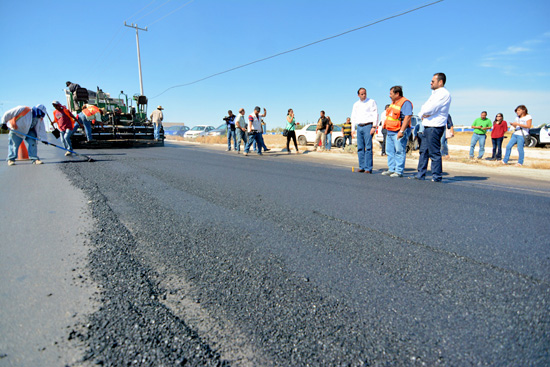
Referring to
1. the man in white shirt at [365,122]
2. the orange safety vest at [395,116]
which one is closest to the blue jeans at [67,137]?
the man in white shirt at [365,122]

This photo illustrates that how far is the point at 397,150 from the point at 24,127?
908 centimetres

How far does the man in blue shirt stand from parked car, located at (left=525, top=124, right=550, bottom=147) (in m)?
15.0


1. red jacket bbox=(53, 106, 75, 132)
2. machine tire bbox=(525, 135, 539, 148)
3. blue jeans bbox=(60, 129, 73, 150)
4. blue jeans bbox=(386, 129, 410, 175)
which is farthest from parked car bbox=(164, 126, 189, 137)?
blue jeans bbox=(386, 129, 410, 175)

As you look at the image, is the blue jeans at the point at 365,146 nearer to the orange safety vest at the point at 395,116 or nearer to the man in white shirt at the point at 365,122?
the man in white shirt at the point at 365,122

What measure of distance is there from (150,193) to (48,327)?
297 cm

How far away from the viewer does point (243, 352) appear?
1241 mm

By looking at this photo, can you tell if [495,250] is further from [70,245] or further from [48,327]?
[70,245]

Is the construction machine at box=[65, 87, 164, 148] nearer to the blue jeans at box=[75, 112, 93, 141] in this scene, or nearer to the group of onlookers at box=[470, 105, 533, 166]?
the blue jeans at box=[75, 112, 93, 141]

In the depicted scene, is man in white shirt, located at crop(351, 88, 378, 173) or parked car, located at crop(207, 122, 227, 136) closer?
man in white shirt, located at crop(351, 88, 378, 173)

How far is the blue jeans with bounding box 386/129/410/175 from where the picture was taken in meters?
6.24

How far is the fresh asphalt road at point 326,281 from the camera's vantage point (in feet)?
4.16

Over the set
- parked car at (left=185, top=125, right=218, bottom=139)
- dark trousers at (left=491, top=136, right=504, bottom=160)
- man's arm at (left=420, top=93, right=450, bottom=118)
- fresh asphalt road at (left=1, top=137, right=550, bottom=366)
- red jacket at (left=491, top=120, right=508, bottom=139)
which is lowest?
fresh asphalt road at (left=1, top=137, right=550, bottom=366)

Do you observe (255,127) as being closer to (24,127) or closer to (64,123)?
(64,123)

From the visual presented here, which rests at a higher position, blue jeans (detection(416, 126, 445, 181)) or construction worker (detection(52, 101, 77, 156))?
construction worker (detection(52, 101, 77, 156))
